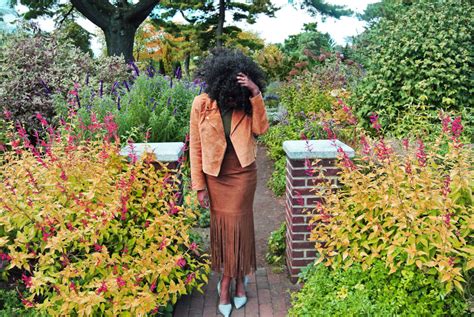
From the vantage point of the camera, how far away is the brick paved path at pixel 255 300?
320 cm

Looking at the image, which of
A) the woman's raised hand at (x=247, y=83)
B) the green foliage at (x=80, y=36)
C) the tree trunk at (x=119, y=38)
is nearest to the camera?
the woman's raised hand at (x=247, y=83)

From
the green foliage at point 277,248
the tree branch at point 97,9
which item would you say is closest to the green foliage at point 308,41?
the tree branch at point 97,9

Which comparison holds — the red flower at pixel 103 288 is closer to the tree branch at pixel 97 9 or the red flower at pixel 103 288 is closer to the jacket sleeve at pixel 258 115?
→ the jacket sleeve at pixel 258 115

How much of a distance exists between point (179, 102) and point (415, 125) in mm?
2916

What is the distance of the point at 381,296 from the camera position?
2.56 meters

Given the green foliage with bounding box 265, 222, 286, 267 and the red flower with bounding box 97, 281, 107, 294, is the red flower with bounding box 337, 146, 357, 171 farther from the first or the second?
the red flower with bounding box 97, 281, 107, 294

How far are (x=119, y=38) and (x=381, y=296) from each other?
37.1 ft

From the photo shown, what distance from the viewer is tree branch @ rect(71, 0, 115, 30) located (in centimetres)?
1196

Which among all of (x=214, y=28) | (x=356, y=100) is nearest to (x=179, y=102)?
(x=356, y=100)

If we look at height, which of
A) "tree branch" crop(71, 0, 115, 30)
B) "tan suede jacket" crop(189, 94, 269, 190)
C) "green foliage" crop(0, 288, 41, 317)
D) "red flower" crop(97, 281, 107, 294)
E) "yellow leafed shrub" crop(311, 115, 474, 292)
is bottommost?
"green foliage" crop(0, 288, 41, 317)

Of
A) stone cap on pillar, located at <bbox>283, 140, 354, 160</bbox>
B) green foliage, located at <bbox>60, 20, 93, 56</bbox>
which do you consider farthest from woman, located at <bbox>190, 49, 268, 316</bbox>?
green foliage, located at <bbox>60, 20, 93, 56</bbox>

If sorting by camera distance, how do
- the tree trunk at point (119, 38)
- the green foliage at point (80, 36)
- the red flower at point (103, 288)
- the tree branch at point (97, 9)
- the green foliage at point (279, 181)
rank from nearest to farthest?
1. the red flower at point (103, 288)
2. the green foliage at point (279, 181)
3. the tree branch at point (97, 9)
4. the tree trunk at point (119, 38)
5. the green foliage at point (80, 36)

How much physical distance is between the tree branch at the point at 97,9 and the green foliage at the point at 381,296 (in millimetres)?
11265

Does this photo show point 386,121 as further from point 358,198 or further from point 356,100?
point 358,198
